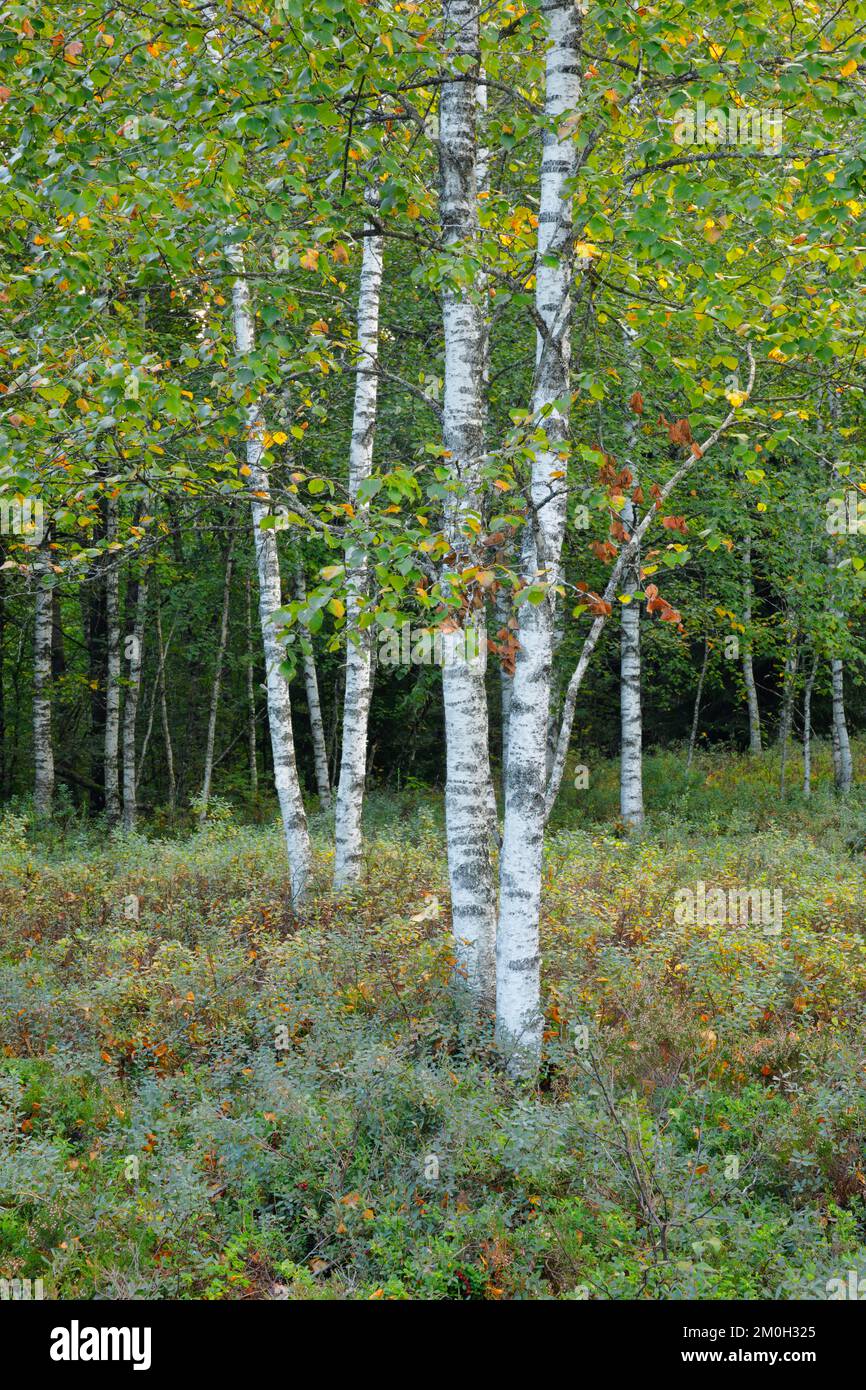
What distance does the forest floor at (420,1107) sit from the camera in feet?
15.8

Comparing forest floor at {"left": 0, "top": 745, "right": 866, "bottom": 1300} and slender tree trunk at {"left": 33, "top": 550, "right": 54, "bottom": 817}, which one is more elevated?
slender tree trunk at {"left": 33, "top": 550, "right": 54, "bottom": 817}

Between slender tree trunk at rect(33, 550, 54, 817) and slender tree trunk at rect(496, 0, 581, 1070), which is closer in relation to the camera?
slender tree trunk at rect(496, 0, 581, 1070)

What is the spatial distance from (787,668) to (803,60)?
14.3 meters

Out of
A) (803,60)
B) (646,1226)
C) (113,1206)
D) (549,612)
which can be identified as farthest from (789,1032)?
(803,60)

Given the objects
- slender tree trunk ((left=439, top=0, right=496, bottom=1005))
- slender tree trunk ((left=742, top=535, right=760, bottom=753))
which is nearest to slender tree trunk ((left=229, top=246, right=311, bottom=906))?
slender tree trunk ((left=439, top=0, right=496, bottom=1005))

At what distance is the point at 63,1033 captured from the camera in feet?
24.7

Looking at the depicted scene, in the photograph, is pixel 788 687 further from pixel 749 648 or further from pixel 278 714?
pixel 278 714

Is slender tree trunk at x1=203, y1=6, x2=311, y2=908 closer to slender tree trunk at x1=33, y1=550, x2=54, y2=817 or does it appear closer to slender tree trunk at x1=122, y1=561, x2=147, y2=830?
slender tree trunk at x1=122, y1=561, x2=147, y2=830

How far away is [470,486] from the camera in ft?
21.9

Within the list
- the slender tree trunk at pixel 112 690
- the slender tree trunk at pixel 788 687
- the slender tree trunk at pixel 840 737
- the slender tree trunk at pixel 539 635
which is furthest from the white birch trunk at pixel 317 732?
the slender tree trunk at pixel 539 635

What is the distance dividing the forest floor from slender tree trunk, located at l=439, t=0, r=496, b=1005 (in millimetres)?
708

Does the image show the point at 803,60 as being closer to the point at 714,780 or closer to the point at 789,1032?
the point at 789,1032

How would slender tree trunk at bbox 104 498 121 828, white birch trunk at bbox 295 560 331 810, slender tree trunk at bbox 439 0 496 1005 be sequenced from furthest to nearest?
white birch trunk at bbox 295 560 331 810, slender tree trunk at bbox 104 498 121 828, slender tree trunk at bbox 439 0 496 1005

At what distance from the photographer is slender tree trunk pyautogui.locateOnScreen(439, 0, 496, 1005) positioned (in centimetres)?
698
